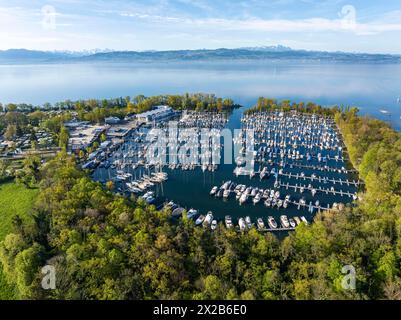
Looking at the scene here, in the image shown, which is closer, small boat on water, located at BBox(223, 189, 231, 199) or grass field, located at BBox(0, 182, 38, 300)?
grass field, located at BBox(0, 182, 38, 300)

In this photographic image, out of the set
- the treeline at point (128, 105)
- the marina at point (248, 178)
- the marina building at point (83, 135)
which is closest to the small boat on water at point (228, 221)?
the marina at point (248, 178)

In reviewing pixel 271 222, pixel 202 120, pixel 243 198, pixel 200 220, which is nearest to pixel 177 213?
pixel 200 220

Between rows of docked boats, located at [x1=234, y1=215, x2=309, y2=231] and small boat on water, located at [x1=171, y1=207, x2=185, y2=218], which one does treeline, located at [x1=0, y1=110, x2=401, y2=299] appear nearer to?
rows of docked boats, located at [x1=234, y1=215, x2=309, y2=231]

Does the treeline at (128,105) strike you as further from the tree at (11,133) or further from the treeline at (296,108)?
the tree at (11,133)

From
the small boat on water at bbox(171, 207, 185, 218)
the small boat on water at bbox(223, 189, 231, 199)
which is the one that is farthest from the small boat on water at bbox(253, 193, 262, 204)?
the small boat on water at bbox(171, 207, 185, 218)
